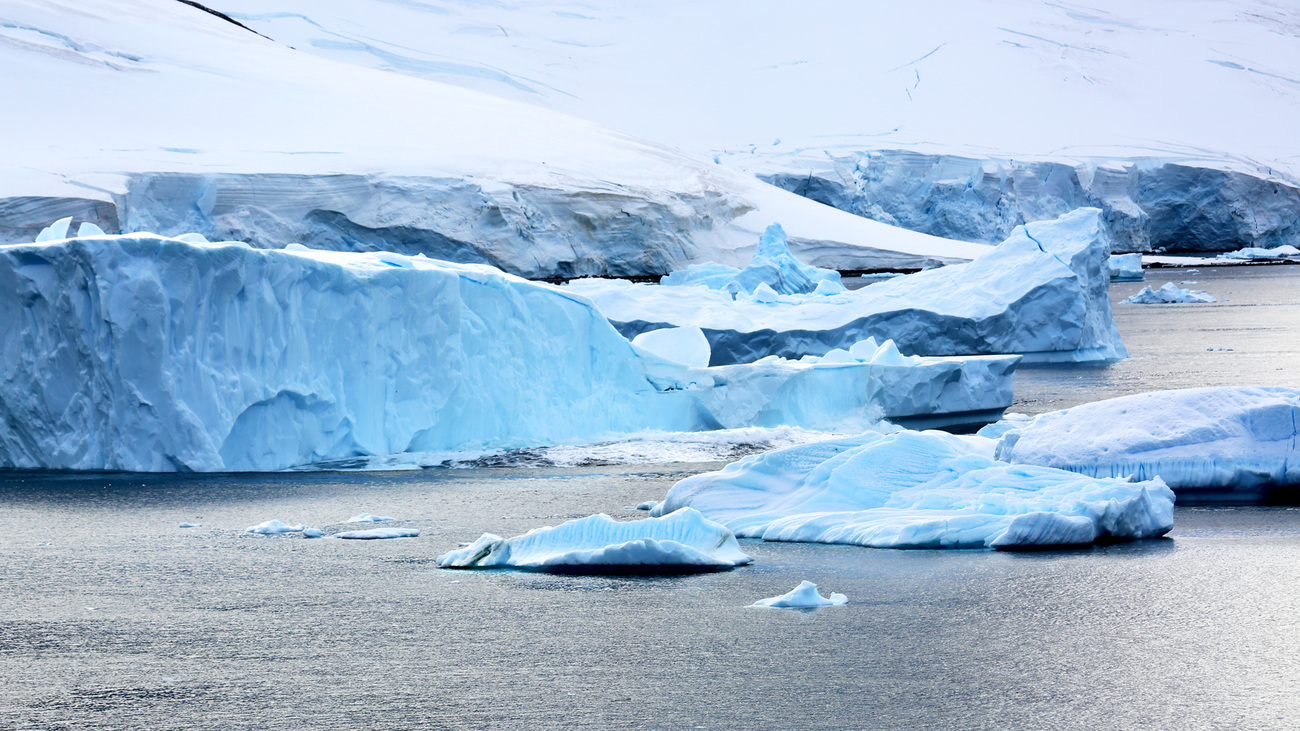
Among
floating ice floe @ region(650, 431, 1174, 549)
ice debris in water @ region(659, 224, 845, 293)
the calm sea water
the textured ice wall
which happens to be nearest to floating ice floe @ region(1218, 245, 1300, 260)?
the textured ice wall

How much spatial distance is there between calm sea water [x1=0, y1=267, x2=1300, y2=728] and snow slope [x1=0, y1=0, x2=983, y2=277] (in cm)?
1747

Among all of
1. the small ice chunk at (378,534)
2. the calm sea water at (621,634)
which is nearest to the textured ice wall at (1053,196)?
the calm sea water at (621,634)

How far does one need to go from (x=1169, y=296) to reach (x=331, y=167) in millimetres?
17382

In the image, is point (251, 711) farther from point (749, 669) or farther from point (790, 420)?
point (790, 420)

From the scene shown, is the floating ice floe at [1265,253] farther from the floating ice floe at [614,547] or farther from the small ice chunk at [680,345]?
the floating ice floe at [614,547]

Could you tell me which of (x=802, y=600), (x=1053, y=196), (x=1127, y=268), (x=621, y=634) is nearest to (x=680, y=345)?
(x=802, y=600)

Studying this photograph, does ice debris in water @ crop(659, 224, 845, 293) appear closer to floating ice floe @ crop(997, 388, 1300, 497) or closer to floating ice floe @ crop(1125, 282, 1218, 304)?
floating ice floe @ crop(1125, 282, 1218, 304)

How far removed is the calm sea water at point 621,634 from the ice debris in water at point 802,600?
9cm

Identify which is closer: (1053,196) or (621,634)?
(621,634)

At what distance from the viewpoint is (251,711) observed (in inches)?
127

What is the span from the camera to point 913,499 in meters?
6.30

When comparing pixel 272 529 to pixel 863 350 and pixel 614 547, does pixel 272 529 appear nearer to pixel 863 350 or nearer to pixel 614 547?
pixel 614 547

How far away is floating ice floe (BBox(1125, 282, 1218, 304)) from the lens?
25844 millimetres

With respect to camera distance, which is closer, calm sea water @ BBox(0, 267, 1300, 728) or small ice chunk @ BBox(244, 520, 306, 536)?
calm sea water @ BBox(0, 267, 1300, 728)
